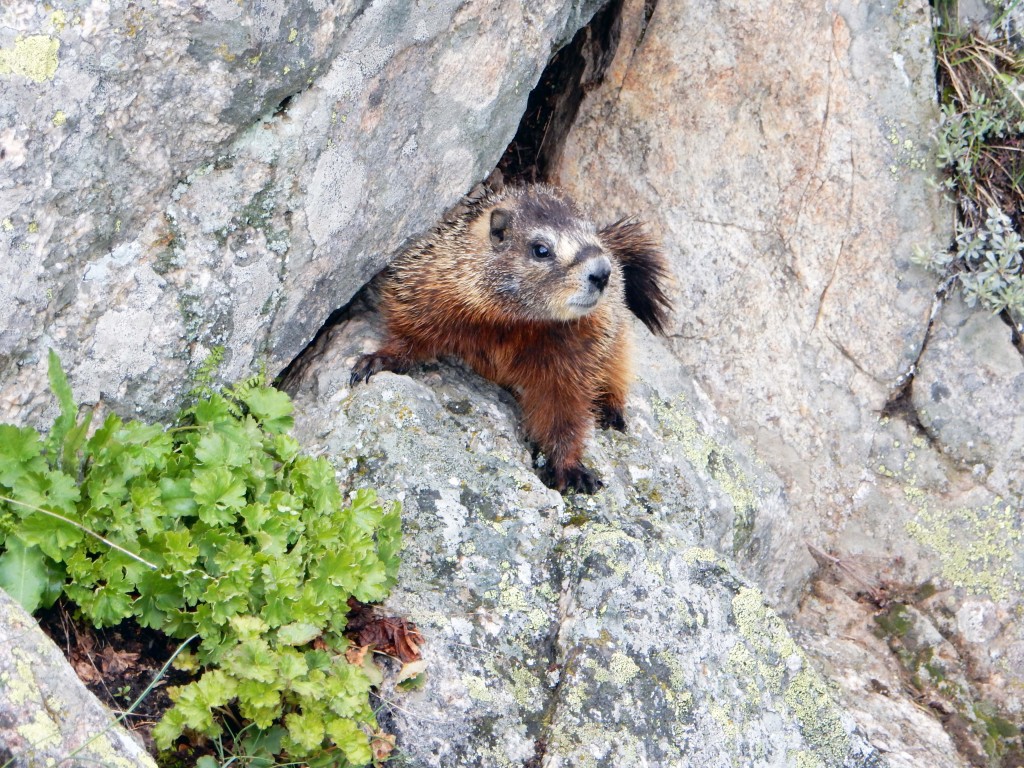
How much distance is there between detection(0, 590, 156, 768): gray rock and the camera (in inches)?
95.2

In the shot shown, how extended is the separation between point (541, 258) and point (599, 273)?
321mm

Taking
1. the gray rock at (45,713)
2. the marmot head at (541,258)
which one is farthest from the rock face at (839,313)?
the gray rock at (45,713)

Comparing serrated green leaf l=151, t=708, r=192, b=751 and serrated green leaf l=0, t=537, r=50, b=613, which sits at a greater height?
serrated green leaf l=0, t=537, r=50, b=613

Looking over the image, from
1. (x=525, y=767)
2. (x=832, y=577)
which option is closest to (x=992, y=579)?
(x=832, y=577)

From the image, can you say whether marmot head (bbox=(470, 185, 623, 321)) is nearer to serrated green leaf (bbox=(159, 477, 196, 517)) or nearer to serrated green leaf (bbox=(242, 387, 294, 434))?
serrated green leaf (bbox=(242, 387, 294, 434))

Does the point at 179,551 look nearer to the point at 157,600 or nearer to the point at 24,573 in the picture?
the point at 157,600

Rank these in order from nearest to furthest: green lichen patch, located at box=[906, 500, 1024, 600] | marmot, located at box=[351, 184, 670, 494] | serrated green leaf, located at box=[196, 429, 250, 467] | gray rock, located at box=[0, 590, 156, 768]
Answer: gray rock, located at box=[0, 590, 156, 768] < serrated green leaf, located at box=[196, 429, 250, 467] < marmot, located at box=[351, 184, 670, 494] < green lichen patch, located at box=[906, 500, 1024, 600]

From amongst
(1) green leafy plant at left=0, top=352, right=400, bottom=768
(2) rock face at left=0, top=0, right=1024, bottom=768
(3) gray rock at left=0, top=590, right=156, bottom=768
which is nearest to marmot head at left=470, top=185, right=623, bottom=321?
(2) rock face at left=0, top=0, right=1024, bottom=768

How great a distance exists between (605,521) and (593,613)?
1.87 ft

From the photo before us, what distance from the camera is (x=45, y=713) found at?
2.48m

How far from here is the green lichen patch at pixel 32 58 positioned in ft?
9.68

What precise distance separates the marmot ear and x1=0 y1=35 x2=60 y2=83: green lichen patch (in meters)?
2.17

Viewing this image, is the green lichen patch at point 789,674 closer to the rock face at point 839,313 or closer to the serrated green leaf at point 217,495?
the rock face at point 839,313

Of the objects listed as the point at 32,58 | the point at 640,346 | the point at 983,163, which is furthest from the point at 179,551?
the point at 983,163
